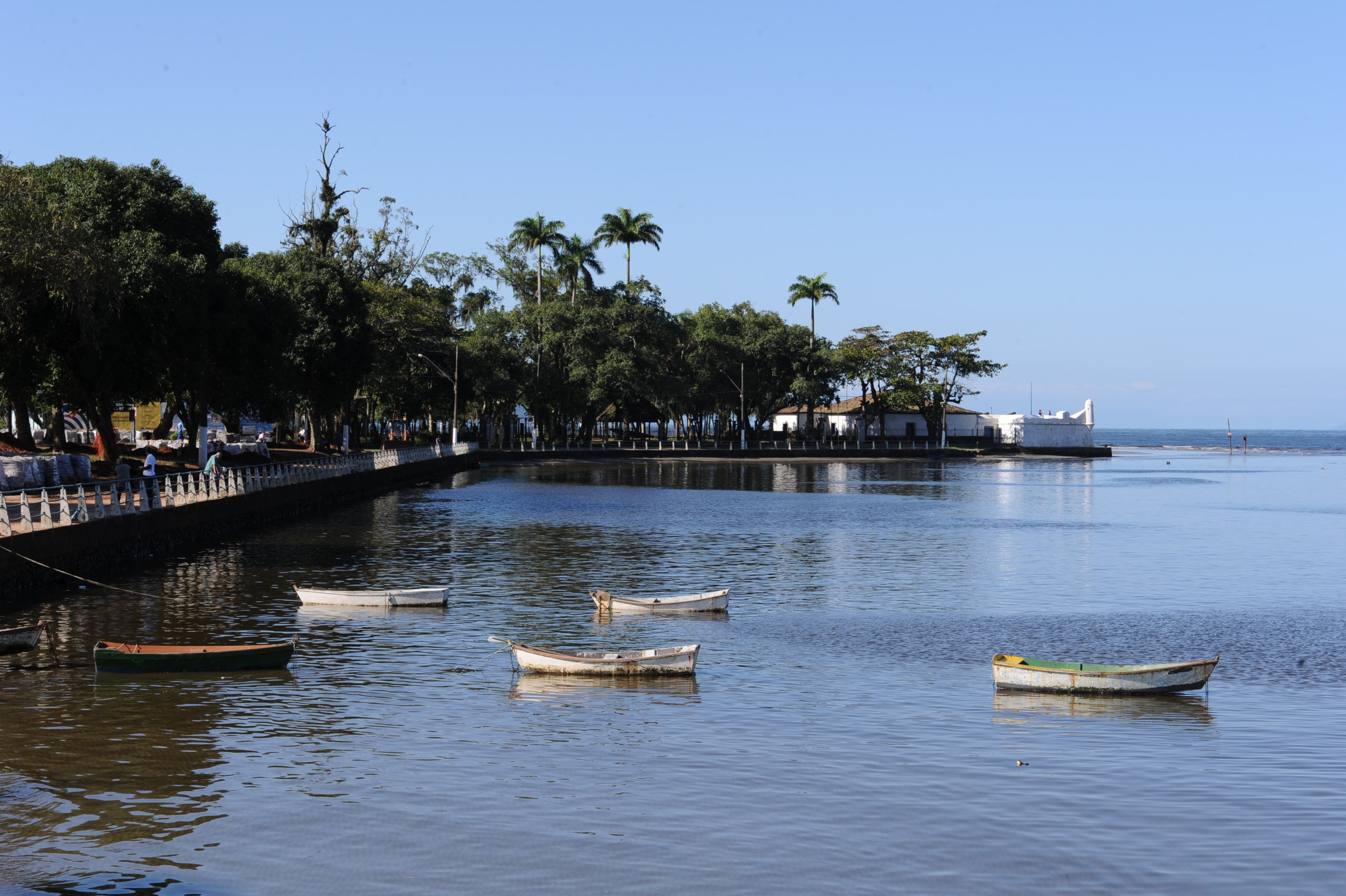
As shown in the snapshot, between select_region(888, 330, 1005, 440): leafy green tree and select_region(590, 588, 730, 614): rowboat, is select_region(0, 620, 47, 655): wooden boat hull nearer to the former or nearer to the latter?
select_region(590, 588, 730, 614): rowboat

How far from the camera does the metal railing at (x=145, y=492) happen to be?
97.8ft

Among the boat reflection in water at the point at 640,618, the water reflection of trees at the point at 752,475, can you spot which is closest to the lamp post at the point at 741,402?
the water reflection of trees at the point at 752,475

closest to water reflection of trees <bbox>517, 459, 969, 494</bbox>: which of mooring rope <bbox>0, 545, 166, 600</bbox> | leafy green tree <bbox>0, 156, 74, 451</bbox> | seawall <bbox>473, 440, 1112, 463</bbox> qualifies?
seawall <bbox>473, 440, 1112, 463</bbox>

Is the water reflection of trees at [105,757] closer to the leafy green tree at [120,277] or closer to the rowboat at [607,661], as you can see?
the rowboat at [607,661]

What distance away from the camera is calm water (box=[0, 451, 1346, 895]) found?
Answer: 1217 centimetres

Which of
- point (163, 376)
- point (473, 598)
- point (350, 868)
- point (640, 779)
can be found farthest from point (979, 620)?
point (163, 376)

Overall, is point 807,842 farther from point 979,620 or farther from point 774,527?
point 774,527

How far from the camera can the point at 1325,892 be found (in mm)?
11586

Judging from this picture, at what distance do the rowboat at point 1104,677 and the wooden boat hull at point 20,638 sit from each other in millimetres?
16829

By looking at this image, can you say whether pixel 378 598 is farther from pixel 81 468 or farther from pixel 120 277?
pixel 120 277

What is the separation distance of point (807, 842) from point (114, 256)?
39.2m

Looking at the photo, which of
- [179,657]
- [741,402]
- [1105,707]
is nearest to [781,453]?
[741,402]

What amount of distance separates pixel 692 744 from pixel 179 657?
961 centimetres

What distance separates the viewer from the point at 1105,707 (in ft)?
64.2
